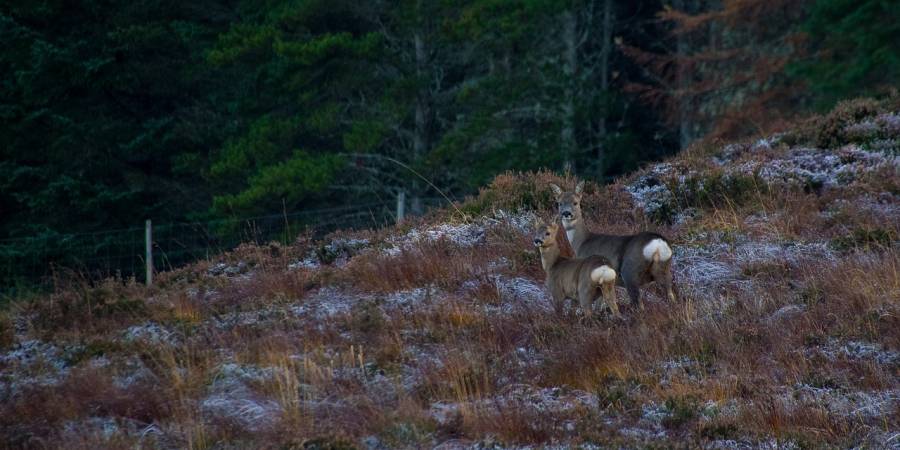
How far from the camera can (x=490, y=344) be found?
966 cm

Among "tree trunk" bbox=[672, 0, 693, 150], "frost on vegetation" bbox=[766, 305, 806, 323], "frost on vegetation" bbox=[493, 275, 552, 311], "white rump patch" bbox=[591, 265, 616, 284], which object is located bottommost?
"frost on vegetation" bbox=[766, 305, 806, 323]

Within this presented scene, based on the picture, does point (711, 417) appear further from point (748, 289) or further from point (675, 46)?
point (675, 46)

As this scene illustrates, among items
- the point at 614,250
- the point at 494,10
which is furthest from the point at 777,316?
the point at 494,10

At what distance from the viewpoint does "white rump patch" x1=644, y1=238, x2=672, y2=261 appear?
1041 cm

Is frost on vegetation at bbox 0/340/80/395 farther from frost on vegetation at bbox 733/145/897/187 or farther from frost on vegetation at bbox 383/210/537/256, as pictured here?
frost on vegetation at bbox 733/145/897/187

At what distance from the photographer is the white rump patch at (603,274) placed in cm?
991

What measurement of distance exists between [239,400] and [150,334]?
2.83 meters

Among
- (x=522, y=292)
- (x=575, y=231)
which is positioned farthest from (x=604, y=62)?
(x=522, y=292)

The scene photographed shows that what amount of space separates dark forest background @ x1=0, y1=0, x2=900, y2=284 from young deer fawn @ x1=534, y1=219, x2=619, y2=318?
15.9 meters

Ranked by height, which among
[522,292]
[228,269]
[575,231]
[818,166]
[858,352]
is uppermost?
[818,166]

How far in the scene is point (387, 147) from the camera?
29.9 m

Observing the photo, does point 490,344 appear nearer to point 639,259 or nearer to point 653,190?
point 639,259

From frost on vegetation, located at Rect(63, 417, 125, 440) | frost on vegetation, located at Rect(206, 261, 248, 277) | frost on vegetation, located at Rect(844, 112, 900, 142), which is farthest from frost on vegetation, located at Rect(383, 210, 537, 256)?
frost on vegetation, located at Rect(63, 417, 125, 440)

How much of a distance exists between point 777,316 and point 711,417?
2.29m
